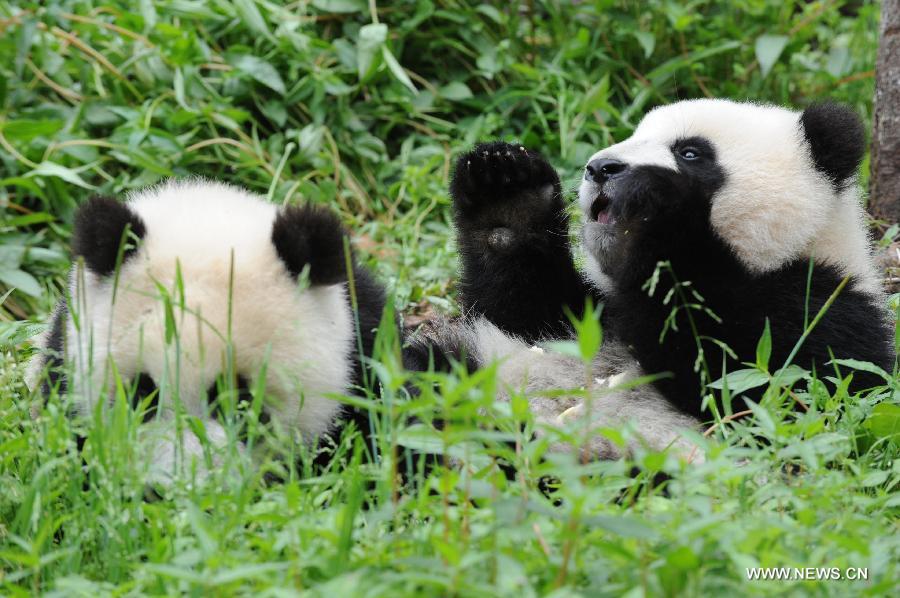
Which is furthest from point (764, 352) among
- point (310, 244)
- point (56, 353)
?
point (56, 353)

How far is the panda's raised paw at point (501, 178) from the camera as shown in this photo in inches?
170

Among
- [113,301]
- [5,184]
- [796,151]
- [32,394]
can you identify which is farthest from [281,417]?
[5,184]

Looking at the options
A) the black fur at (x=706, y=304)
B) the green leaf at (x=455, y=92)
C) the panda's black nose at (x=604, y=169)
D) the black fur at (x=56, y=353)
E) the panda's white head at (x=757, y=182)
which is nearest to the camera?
the black fur at (x=56, y=353)

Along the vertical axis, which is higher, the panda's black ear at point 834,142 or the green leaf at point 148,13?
the green leaf at point 148,13

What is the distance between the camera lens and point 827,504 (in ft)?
7.26

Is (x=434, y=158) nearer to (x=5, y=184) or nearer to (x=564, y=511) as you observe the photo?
(x=5, y=184)

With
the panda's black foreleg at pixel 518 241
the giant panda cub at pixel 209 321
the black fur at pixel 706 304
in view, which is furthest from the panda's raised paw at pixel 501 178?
the giant panda cub at pixel 209 321

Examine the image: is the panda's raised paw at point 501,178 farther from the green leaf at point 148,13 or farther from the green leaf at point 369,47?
the green leaf at point 148,13

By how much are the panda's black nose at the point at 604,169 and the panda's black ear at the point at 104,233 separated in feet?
5.38

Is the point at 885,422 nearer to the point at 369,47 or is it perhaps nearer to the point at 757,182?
the point at 757,182

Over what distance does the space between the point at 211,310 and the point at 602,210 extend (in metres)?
1.62

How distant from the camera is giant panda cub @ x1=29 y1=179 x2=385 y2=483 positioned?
9.11 feet

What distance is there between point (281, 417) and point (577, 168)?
3.47 m

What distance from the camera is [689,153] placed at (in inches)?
153
